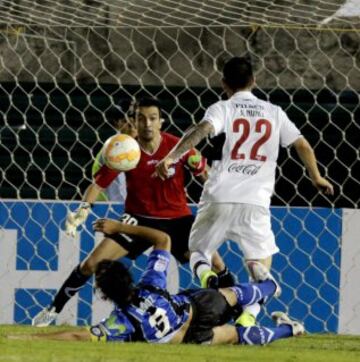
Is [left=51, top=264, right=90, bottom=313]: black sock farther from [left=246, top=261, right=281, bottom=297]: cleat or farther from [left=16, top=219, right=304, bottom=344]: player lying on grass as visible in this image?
[left=16, top=219, right=304, bottom=344]: player lying on grass

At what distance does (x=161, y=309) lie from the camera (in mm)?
7172

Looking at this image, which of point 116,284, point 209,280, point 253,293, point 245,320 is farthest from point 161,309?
point 209,280

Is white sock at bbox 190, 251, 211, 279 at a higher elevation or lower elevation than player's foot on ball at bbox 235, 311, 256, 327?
higher

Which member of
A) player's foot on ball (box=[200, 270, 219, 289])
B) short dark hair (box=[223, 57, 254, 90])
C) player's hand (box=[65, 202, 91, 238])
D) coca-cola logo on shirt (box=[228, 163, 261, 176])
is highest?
short dark hair (box=[223, 57, 254, 90])

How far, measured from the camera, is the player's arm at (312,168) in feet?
26.7

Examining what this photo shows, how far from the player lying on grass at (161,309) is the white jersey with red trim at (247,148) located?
588mm

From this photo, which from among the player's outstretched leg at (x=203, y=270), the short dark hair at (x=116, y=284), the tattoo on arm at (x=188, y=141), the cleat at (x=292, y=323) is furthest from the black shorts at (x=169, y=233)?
the short dark hair at (x=116, y=284)

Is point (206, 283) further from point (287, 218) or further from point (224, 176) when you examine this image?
point (287, 218)

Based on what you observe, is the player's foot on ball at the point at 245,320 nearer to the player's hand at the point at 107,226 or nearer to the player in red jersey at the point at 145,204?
the player's hand at the point at 107,226

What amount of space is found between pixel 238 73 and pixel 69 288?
5.94 ft

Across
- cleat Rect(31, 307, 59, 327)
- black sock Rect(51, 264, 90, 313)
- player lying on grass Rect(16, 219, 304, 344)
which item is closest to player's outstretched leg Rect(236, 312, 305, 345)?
player lying on grass Rect(16, 219, 304, 344)

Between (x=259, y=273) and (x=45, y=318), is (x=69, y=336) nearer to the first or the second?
(x=259, y=273)

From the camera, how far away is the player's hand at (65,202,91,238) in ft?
29.2

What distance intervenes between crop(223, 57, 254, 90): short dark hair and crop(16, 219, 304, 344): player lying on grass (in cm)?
112
